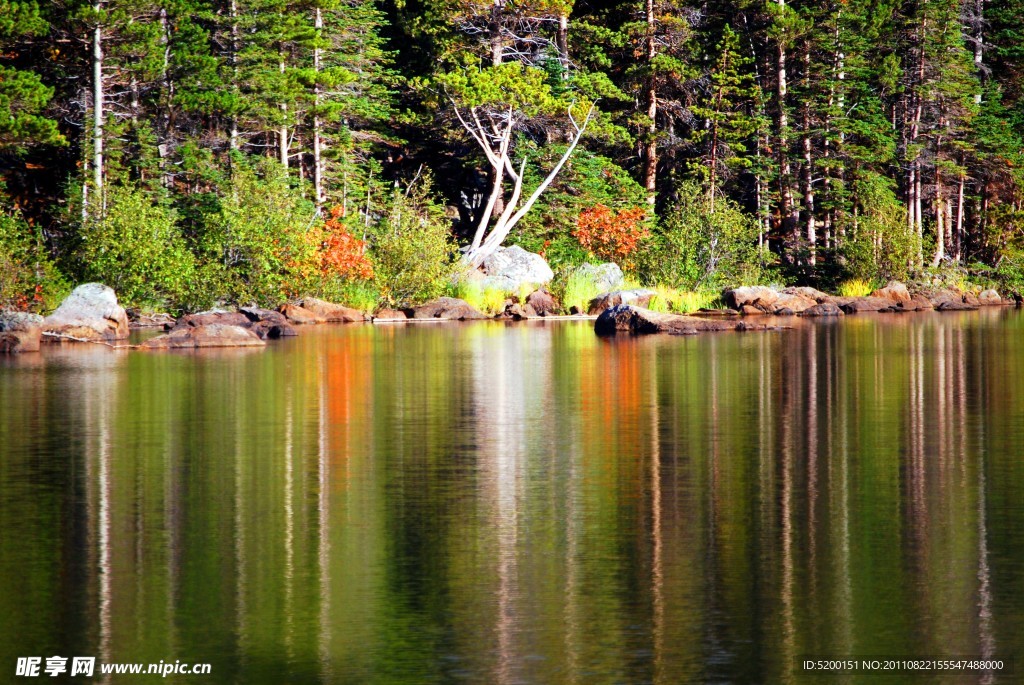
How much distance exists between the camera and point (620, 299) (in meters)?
44.8

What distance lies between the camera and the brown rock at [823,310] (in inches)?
1820

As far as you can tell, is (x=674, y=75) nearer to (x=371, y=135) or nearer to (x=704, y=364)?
(x=371, y=135)

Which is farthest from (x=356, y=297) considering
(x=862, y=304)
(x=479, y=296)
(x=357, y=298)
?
(x=862, y=304)

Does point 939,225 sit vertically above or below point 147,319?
above

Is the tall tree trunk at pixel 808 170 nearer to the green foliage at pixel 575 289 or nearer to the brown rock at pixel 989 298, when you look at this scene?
the brown rock at pixel 989 298

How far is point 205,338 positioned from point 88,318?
11.9 feet

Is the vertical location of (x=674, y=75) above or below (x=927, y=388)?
above

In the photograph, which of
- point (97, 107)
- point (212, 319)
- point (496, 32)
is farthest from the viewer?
point (496, 32)

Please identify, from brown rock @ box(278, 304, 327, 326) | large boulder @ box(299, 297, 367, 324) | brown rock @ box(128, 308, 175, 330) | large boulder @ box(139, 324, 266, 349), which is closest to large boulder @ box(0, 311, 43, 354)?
large boulder @ box(139, 324, 266, 349)

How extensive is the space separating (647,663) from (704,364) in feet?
61.9

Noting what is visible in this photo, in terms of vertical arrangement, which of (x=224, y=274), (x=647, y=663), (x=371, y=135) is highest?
(x=371, y=135)

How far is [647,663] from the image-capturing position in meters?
7.45

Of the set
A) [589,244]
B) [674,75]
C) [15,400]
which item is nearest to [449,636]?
[15,400]

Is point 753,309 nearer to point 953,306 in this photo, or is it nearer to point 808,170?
point 953,306
